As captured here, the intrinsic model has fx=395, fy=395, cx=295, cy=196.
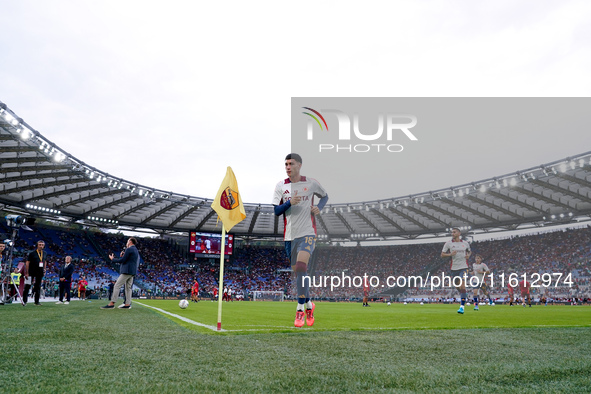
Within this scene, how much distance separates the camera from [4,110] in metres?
20.6

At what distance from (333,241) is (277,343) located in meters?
50.1

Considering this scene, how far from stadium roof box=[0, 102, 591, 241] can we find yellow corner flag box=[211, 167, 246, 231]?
2115cm

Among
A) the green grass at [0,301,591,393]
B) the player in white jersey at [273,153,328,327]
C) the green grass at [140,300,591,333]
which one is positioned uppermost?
the player in white jersey at [273,153,328,327]

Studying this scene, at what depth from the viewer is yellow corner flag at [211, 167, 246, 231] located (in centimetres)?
513

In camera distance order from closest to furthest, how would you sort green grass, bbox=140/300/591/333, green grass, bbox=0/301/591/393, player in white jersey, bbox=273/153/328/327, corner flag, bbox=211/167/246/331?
green grass, bbox=0/301/591/393 → corner flag, bbox=211/167/246/331 → green grass, bbox=140/300/591/333 → player in white jersey, bbox=273/153/328/327

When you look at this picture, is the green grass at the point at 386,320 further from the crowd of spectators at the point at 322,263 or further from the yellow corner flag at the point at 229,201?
the crowd of spectators at the point at 322,263

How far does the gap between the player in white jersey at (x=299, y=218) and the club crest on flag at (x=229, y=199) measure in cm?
81

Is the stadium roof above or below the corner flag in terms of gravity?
above

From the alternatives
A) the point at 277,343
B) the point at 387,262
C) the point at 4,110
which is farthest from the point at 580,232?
the point at 4,110

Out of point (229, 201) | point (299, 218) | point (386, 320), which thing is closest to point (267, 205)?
point (386, 320)

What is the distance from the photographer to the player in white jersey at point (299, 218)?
229 inches

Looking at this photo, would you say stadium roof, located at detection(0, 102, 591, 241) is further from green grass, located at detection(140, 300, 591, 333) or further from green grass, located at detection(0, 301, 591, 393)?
green grass, located at detection(0, 301, 591, 393)

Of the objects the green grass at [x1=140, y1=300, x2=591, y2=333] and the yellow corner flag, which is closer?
the yellow corner flag

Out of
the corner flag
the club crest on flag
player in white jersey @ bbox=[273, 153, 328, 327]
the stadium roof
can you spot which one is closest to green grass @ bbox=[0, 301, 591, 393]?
the corner flag
